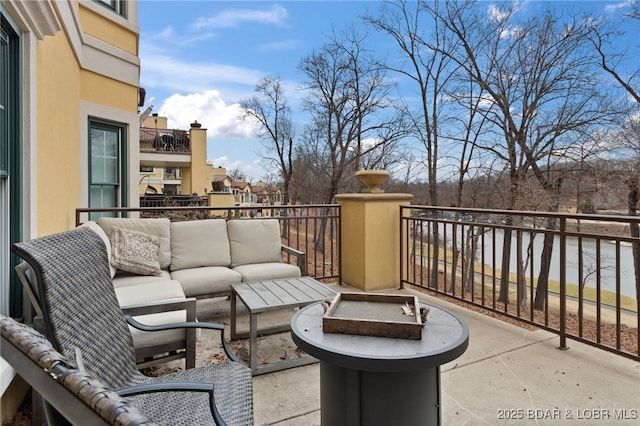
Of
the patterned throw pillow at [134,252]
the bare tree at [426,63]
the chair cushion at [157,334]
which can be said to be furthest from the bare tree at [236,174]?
the chair cushion at [157,334]

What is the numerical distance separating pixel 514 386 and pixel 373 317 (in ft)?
4.30

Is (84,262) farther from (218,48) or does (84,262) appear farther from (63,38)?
(218,48)

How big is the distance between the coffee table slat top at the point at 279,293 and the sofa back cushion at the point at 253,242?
864mm

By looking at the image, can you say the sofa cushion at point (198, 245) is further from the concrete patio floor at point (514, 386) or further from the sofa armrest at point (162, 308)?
the sofa armrest at point (162, 308)

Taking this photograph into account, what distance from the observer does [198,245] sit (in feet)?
12.5

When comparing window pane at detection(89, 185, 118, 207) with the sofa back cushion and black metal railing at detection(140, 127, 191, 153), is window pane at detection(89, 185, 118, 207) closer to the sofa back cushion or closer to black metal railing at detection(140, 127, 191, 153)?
the sofa back cushion

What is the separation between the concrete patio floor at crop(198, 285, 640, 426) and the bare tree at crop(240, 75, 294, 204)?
46.3ft

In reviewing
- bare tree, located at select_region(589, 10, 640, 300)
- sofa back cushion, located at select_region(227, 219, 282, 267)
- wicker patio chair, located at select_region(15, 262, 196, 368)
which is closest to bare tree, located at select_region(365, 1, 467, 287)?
bare tree, located at select_region(589, 10, 640, 300)

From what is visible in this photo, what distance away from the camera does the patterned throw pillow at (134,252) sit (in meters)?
3.30

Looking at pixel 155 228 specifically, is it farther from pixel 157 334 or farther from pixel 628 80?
pixel 628 80

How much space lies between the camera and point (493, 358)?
263cm

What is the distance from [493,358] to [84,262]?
2664 mm

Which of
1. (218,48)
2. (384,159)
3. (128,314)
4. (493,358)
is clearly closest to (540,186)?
(384,159)

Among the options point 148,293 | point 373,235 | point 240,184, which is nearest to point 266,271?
point 148,293
